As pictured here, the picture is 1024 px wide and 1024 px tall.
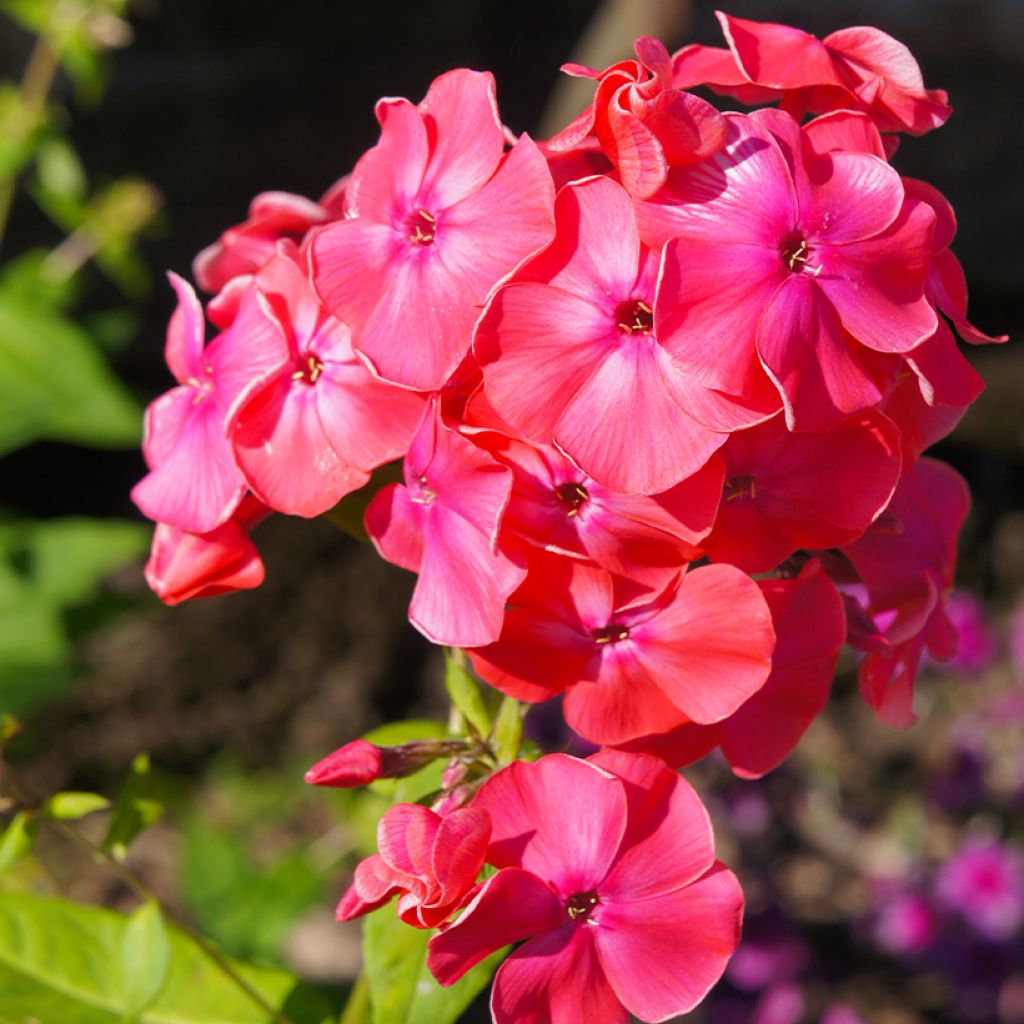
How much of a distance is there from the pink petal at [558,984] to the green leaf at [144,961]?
293 millimetres

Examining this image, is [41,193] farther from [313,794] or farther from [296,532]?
[313,794]

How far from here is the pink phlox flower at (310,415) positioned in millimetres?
652

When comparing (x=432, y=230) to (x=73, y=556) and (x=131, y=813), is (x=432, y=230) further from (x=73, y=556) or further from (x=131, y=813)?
(x=73, y=556)

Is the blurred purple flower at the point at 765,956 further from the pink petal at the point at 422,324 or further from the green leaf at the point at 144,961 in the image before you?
the pink petal at the point at 422,324

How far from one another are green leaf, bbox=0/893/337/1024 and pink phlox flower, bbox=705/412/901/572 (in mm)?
525

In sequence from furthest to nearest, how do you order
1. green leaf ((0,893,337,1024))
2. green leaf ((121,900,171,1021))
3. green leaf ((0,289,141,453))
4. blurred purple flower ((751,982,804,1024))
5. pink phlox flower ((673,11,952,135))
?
blurred purple flower ((751,982,804,1024)) → green leaf ((0,289,141,453)) → green leaf ((0,893,337,1024)) → green leaf ((121,900,171,1021)) → pink phlox flower ((673,11,952,135))

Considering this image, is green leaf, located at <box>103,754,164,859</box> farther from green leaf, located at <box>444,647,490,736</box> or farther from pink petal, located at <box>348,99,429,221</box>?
pink petal, located at <box>348,99,429,221</box>

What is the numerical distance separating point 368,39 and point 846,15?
5.06 feet

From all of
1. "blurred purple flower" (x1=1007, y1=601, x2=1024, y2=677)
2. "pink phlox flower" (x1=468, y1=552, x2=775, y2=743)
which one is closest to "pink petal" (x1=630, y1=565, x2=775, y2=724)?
Answer: "pink phlox flower" (x1=468, y1=552, x2=775, y2=743)

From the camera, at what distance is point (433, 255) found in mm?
629

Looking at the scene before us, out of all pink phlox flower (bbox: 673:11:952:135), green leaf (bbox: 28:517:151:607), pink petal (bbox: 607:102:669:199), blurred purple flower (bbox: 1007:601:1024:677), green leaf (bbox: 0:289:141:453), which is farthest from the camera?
blurred purple flower (bbox: 1007:601:1024:677)

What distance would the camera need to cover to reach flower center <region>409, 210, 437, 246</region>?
0.64 metres

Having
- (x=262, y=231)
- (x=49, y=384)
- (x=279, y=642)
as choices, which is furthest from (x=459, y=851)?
(x=279, y=642)

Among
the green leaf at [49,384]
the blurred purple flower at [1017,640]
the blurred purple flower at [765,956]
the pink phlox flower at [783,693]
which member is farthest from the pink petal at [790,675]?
the blurred purple flower at [1017,640]
